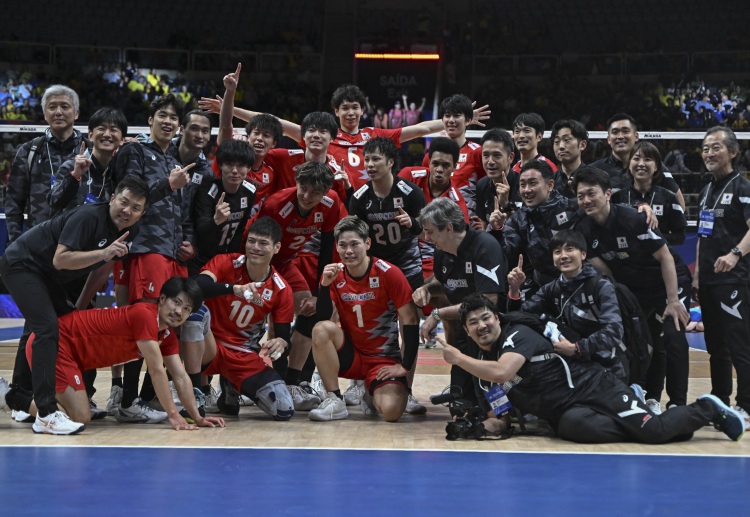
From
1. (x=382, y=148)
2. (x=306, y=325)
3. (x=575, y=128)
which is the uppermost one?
(x=575, y=128)

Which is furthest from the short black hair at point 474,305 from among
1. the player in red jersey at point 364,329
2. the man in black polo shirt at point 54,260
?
the man in black polo shirt at point 54,260

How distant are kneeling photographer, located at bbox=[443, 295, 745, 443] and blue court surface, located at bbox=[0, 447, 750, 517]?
48cm

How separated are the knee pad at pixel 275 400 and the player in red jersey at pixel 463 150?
2.60 m

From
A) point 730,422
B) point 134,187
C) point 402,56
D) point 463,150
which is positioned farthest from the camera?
point 402,56

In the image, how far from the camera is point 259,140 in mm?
7328

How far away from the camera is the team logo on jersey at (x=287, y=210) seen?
23.7ft

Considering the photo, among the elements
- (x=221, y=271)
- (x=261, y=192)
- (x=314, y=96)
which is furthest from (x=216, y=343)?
A: (x=314, y=96)

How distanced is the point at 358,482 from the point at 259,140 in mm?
3796

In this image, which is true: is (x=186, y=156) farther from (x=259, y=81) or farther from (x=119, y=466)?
(x=259, y=81)

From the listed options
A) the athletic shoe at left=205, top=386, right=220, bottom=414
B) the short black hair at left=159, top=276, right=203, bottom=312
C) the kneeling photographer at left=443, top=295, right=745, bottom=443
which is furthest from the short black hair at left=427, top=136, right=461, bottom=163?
the athletic shoe at left=205, top=386, right=220, bottom=414

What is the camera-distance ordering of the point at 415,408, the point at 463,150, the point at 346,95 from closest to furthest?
the point at 415,408, the point at 346,95, the point at 463,150

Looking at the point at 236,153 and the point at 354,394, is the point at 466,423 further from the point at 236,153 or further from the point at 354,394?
the point at 236,153

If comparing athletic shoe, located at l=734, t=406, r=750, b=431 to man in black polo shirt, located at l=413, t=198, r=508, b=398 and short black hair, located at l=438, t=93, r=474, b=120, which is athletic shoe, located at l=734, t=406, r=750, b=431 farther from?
short black hair, located at l=438, t=93, r=474, b=120

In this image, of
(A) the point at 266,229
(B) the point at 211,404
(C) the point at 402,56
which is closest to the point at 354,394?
(B) the point at 211,404
